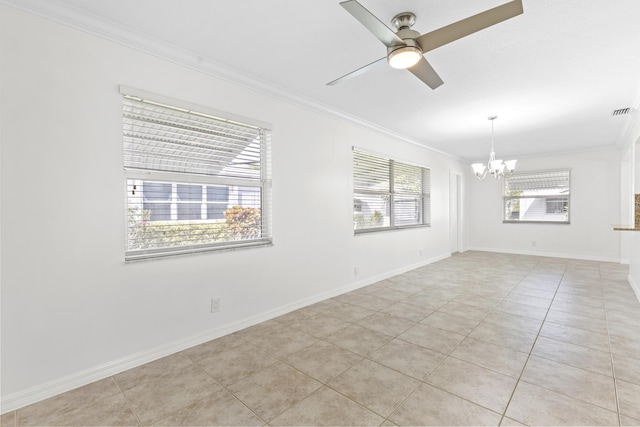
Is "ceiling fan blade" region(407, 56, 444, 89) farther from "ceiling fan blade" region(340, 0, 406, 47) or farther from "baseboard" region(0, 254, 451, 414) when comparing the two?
"baseboard" region(0, 254, 451, 414)

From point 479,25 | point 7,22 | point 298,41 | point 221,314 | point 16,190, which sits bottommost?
point 221,314

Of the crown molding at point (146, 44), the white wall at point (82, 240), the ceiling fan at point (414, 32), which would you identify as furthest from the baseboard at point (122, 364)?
the ceiling fan at point (414, 32)

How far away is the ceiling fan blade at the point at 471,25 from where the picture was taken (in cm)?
146

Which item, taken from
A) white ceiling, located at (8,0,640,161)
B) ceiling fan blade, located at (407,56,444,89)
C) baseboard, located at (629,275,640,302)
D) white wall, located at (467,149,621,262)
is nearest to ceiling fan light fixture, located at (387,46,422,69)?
ceiling fan blade, located at (407,56,444,89)

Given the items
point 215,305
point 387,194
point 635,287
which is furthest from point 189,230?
point 635,287

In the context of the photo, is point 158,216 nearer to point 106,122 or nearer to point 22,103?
point 106,122

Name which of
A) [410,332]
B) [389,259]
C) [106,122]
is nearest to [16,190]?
[106,122]

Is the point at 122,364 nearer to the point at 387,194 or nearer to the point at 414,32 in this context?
the point at 414,32

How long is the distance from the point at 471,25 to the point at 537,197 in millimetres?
6906

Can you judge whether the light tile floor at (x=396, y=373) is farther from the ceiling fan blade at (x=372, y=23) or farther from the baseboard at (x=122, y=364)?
the ceiling fan blade at (x=372, y=23)

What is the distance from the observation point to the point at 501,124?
175 inches

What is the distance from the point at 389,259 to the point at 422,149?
7.86ft

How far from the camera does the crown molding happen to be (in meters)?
1.84

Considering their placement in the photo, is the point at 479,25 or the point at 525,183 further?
the point at 525,183
